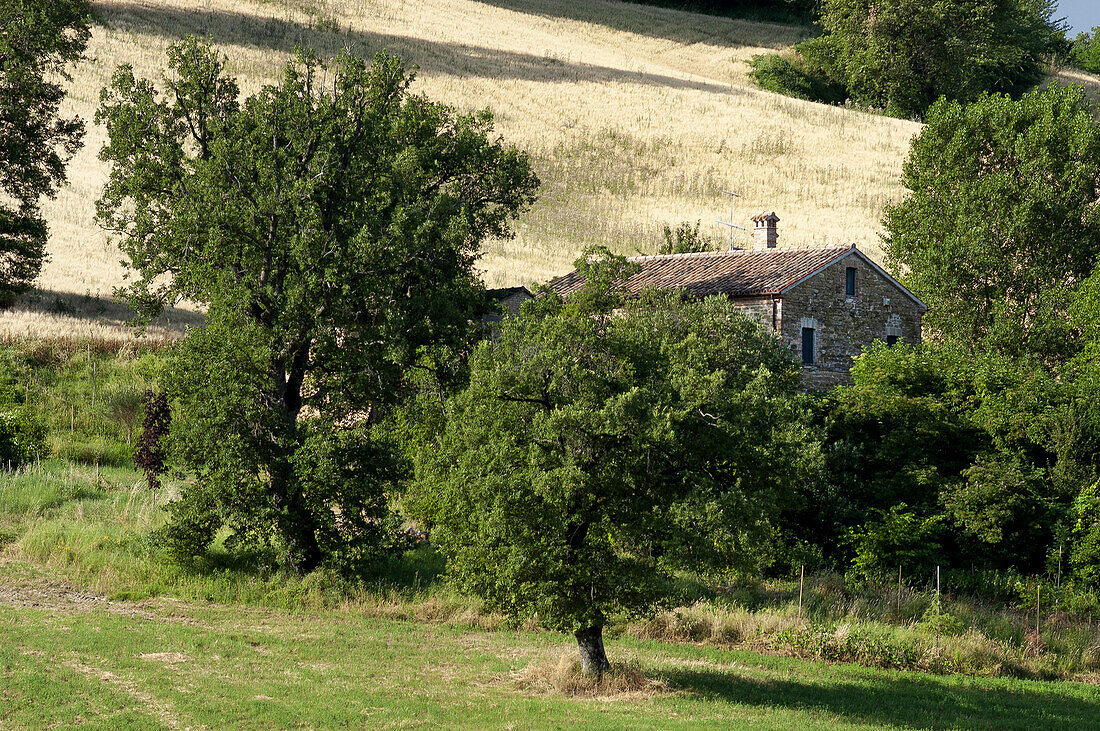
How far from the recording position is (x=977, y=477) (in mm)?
34156

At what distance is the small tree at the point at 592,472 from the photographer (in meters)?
19.0

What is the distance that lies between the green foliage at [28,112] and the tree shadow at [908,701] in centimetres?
3222

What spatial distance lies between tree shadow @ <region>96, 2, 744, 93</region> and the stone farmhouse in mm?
56511

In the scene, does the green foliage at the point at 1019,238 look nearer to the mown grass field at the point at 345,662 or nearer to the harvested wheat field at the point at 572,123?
the harvested wheat field at the point at 572,123

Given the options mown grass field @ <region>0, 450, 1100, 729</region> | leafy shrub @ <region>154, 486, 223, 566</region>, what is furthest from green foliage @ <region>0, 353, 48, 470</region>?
leafy shrub @ <region>154, 486, 223, 566</region>

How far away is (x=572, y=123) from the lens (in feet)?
303

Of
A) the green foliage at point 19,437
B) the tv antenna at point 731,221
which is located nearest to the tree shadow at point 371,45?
the tv antenna at point 731,221

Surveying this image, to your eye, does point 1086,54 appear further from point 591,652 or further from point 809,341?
point 591,652

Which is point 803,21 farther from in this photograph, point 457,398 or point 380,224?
point 457,398

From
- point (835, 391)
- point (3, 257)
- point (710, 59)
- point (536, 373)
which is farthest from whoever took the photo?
point (710, 59)

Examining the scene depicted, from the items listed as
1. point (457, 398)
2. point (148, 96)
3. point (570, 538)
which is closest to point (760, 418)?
point (570, 538)

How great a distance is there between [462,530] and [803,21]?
126897mm

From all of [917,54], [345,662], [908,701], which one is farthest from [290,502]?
[917,54]

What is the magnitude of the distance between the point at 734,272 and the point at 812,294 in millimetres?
3378
